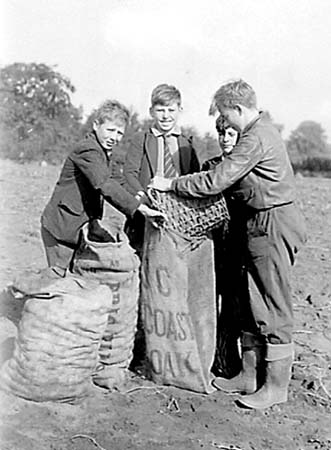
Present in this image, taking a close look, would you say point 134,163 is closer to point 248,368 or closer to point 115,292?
point 115,292

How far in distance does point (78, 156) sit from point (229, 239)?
910 millimetres

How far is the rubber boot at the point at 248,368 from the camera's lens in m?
4.35

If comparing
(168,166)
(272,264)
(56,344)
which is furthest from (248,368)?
(168,166)

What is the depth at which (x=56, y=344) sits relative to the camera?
3.95 meters

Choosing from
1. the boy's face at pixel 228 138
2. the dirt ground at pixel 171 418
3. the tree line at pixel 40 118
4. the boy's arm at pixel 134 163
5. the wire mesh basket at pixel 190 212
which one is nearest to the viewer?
the dirt ground at pixel 171 418

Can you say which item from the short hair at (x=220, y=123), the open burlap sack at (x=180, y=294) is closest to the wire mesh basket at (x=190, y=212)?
the open burlap sack at (x=180, y=294)

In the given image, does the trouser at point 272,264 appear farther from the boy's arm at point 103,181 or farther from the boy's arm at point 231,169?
the boy's arm at point 103,181

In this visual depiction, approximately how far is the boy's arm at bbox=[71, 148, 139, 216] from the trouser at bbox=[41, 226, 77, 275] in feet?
1.45

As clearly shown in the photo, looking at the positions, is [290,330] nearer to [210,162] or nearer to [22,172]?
[210,162]

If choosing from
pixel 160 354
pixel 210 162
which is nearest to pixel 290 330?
pixel 160 354

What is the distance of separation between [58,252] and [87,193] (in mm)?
373

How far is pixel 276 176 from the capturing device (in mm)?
4117

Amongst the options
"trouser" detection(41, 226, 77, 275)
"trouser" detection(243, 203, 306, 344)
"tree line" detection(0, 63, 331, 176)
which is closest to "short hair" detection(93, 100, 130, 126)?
"trouser" detection(41, 226, 77, 275)

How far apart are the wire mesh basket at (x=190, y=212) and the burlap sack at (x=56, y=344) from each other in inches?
21.4
